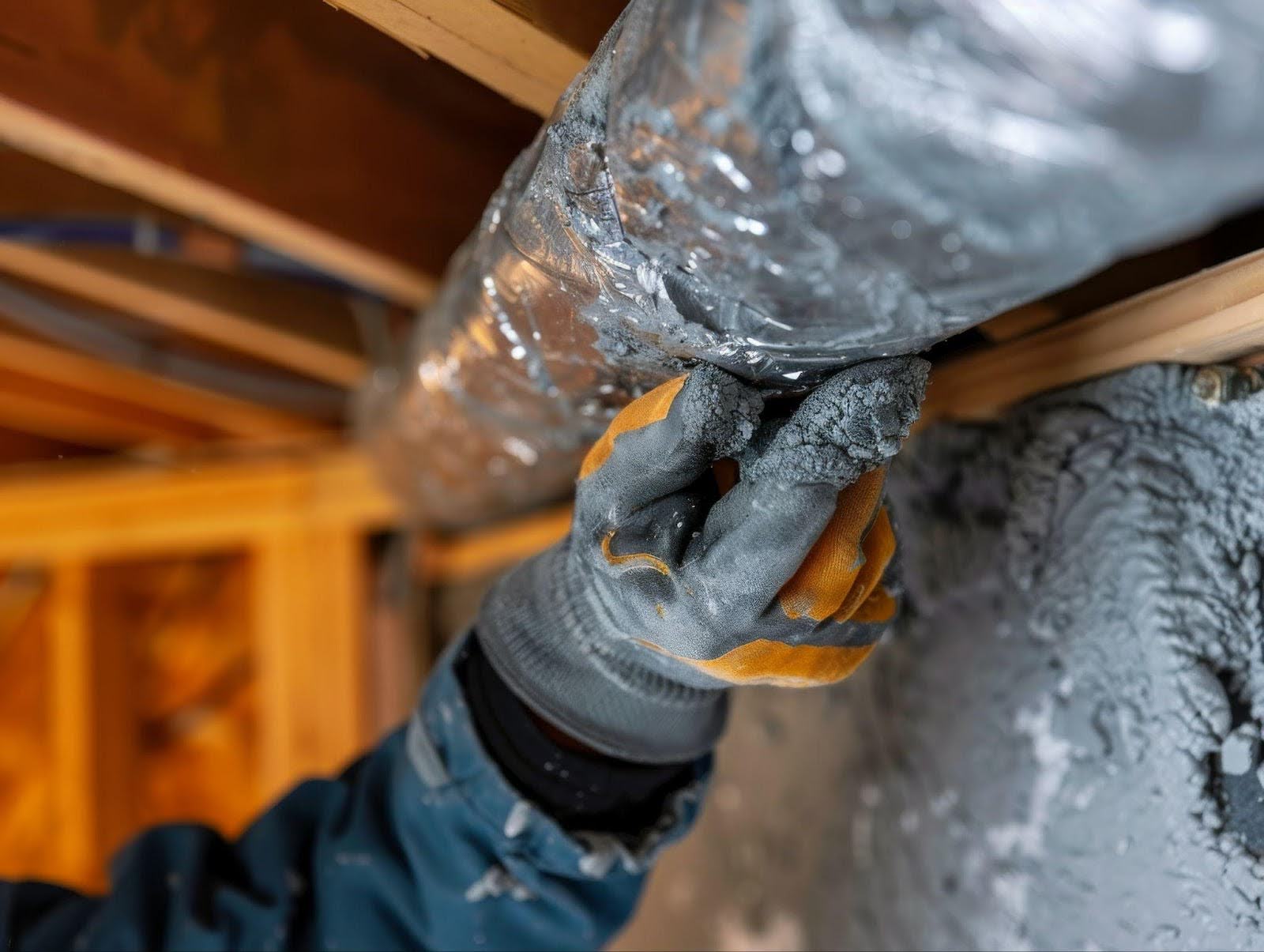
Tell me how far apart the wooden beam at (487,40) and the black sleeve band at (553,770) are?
40 centimetres

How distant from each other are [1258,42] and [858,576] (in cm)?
31

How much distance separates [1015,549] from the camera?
70 cm

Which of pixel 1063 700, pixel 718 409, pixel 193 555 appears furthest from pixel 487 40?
pixel 193 555

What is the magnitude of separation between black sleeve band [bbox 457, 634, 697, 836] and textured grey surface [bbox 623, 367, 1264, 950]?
23cm

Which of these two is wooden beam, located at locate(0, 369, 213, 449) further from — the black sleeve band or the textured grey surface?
the textured grey surface

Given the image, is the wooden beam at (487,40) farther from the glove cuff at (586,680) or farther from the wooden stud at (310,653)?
the wooden stud at (310,653)

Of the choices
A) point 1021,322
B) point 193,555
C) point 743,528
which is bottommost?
point 193,555

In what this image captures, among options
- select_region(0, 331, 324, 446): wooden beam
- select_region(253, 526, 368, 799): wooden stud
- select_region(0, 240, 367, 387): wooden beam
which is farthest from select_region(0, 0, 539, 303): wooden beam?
select_region(253, 526, 368, 799): wooden stud

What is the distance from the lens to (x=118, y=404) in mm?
1414


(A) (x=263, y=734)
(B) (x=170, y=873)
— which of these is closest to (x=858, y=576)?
(B) (x=170, y=873)

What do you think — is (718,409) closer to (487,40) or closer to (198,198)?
(487,40)

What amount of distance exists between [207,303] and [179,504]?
1.59ft

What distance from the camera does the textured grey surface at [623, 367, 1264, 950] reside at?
586 millimetres

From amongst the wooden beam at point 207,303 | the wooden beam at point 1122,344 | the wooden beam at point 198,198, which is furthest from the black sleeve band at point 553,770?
the wooden beam at point 207,303
